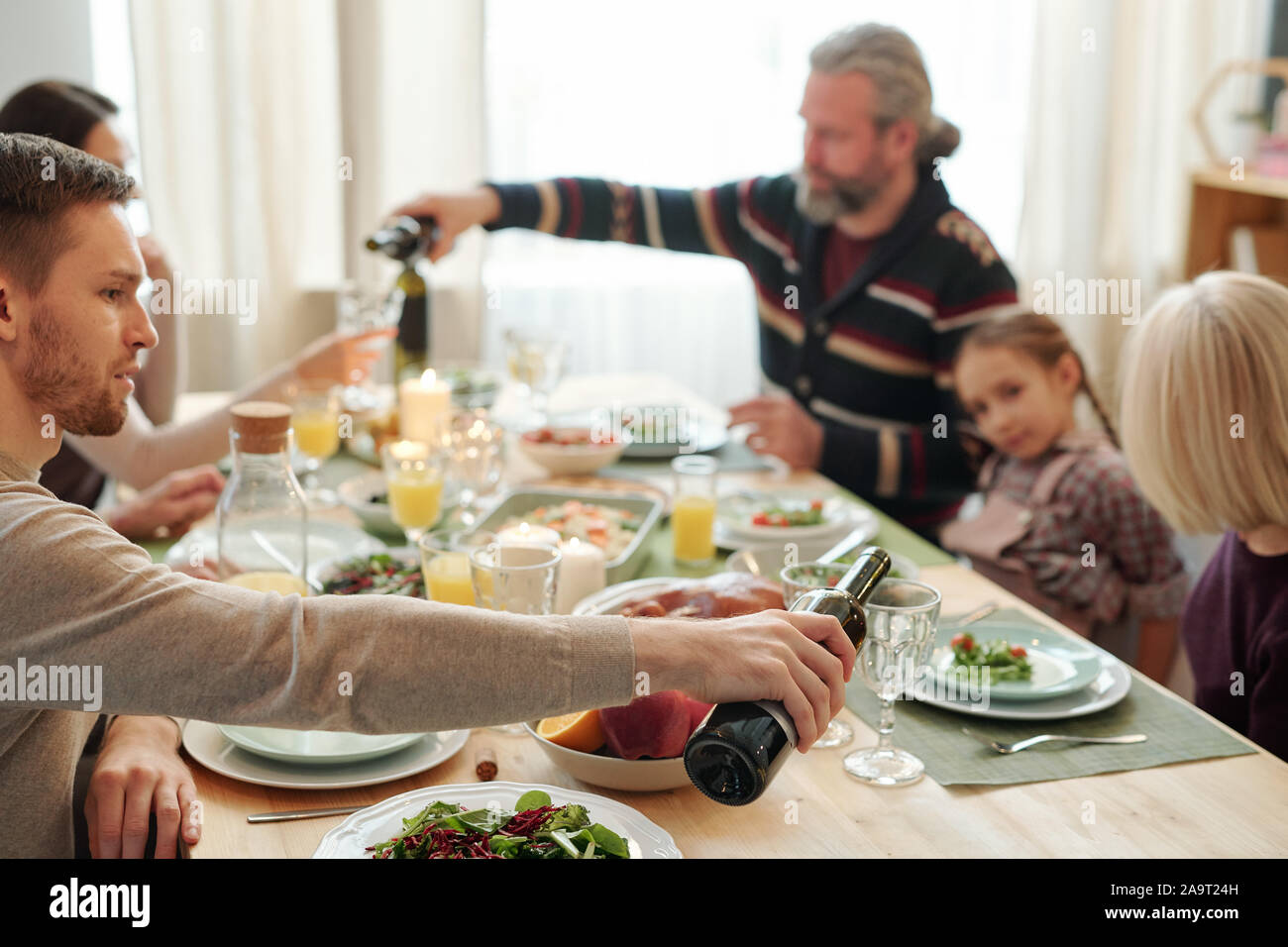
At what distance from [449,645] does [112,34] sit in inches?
117

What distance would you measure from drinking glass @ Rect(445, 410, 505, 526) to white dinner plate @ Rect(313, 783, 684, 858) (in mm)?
848

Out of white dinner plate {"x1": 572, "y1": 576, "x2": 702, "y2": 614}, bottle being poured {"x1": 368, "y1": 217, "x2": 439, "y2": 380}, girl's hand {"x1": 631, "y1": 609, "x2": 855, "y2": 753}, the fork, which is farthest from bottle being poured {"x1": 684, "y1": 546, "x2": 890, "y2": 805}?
bottle being poured {"x1": 368, "y1": 217, "x2": 439, "y2": 380}

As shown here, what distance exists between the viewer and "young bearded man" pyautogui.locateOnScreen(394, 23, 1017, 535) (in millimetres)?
2404

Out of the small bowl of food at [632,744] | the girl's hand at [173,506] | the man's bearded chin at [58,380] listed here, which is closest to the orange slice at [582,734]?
the small bowl of food at [632,744]

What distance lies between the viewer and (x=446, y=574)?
58.0 inches

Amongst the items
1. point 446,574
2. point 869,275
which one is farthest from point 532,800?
point 869,275

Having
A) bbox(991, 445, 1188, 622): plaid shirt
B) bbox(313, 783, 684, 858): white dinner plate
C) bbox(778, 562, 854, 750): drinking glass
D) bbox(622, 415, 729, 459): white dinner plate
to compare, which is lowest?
bbox(991, 445, 1188, 622): plaid shirt

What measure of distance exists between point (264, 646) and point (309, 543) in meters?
0.89

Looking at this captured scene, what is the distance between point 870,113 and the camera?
2549 mm

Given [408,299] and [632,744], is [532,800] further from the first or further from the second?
[408,299]

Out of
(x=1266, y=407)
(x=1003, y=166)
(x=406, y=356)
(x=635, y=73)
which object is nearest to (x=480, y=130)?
(x=635, y=73)

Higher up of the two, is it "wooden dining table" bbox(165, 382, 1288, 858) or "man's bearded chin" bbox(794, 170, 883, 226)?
"man's bearded chin" bbox(794, 170, 883, 226)

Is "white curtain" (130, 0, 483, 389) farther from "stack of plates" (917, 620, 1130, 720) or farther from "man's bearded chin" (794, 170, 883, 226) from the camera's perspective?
"stack of plates" (917, 620, 1130, 720)
